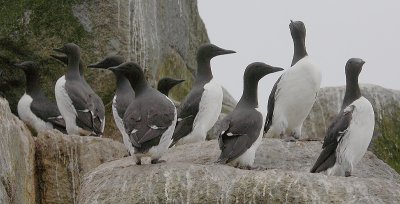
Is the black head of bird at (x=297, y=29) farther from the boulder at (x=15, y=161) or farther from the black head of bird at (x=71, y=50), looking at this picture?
the boulder at (x=15, y=161)

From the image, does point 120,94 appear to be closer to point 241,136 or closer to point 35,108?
point 35,108

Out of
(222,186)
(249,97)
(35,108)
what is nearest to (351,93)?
(249,97)

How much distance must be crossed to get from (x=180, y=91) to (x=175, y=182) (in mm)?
7214

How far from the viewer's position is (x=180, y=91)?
53.8ft

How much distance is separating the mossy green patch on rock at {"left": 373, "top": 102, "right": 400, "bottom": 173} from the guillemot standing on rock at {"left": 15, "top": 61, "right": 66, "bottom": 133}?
177 inches

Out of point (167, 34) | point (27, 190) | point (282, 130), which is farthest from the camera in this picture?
point (167, 34)

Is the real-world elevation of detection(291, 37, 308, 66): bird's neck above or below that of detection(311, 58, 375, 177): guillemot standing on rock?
above

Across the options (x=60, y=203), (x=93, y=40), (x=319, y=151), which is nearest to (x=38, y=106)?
(x=93, y=40)

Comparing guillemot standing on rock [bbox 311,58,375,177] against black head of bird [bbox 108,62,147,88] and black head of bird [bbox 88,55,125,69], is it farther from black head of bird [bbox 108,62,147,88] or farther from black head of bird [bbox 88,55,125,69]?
black head of bird [bbox 88,55,125,69]

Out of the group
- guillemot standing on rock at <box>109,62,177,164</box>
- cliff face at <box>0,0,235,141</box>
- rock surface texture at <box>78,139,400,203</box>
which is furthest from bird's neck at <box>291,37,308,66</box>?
rock surface texture at <box>78,139,400,203</box>

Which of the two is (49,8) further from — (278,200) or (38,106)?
(278,200)

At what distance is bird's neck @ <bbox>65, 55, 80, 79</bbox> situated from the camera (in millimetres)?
13867

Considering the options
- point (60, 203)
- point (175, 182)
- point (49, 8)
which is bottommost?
point (60, 203)

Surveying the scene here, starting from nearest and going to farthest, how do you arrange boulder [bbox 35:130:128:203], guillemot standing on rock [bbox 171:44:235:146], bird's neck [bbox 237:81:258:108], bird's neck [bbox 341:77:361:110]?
bird's neck [bbox 341:77:361:110]
bird's neck [bbox 237:81:258:108]
boulder [bbox 35:130:128:203]
guillemot standing on rock [bbox 171:44:235:146]
